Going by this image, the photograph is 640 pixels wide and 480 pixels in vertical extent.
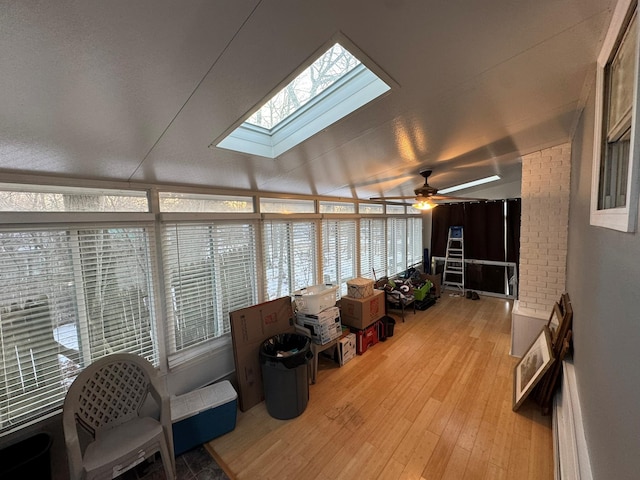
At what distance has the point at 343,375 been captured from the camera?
2873mm

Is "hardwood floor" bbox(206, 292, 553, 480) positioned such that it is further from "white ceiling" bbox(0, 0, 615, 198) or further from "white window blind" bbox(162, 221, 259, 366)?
"white ceiling" bbox(0, 0, 615, 198)

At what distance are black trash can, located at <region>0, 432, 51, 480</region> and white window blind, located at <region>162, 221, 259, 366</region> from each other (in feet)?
2.69

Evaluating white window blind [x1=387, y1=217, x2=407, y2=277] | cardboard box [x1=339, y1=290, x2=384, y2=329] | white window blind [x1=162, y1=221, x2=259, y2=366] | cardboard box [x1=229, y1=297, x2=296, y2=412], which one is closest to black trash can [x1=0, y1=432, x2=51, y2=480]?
white window blind [x1=162, y1=221, x2=259, y2=366]

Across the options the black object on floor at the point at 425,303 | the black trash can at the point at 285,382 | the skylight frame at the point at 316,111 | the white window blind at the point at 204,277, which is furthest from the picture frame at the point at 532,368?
the white window blind at the point at 204,277

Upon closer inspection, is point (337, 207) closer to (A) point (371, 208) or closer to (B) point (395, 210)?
(A) point (371, 208)

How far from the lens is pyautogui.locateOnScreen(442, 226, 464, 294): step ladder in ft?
19.5

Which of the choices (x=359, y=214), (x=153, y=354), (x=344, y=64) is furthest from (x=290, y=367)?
(x=359, y=214)

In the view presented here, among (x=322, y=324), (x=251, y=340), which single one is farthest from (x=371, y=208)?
(x=251, y=340)

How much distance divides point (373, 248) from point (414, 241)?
2079mm

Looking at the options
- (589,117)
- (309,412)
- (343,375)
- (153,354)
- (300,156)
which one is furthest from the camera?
(343,375)

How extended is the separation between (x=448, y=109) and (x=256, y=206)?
2104mm

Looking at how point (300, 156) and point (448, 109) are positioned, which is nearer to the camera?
point (448, 109)

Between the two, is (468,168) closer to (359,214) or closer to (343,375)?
(359,214)

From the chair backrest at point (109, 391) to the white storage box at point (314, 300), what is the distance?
151 cm
